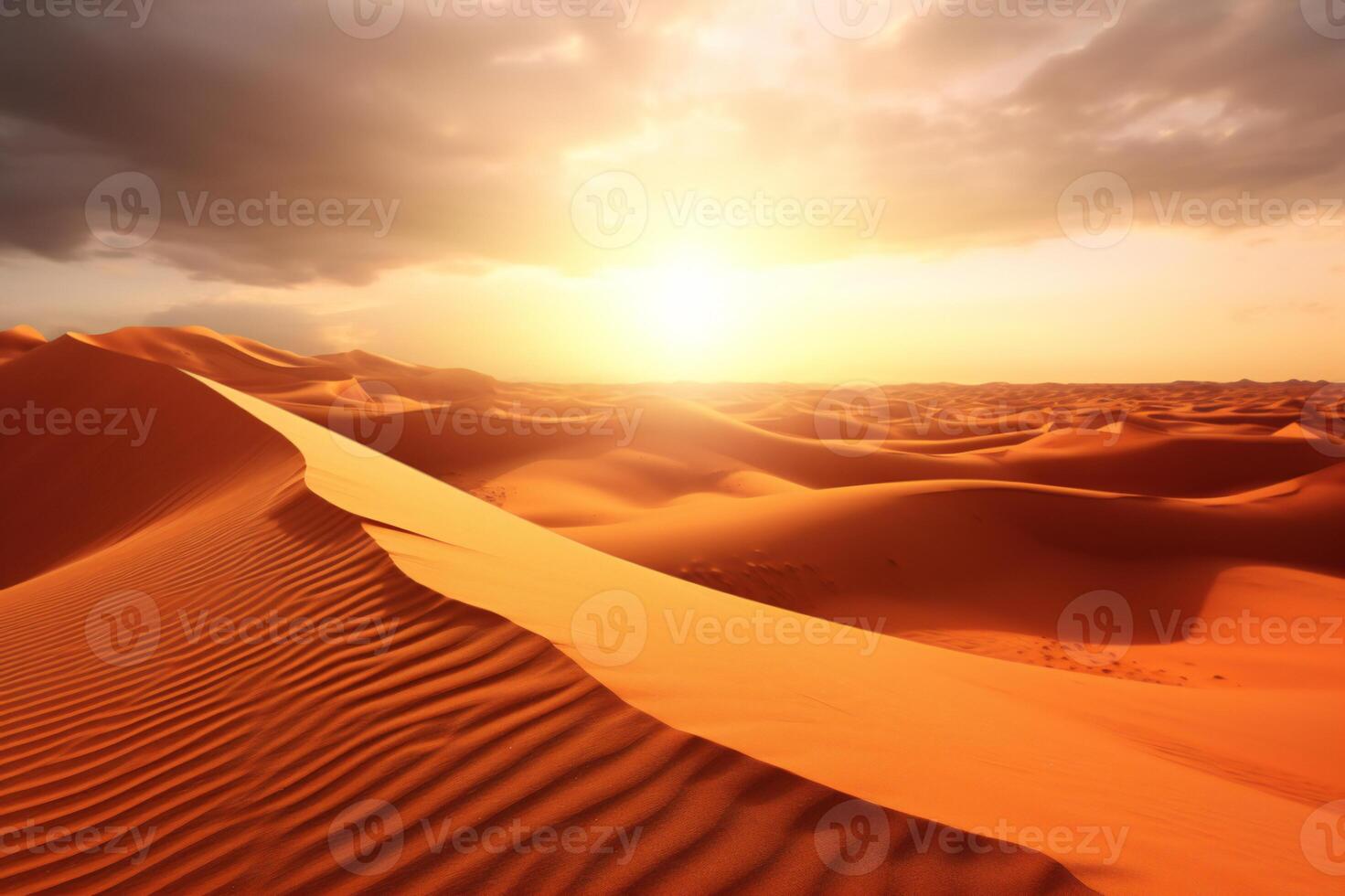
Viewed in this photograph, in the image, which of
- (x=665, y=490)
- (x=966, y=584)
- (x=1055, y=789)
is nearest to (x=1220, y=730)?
(x=1055, y=789)

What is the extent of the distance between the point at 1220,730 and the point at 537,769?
6251mm

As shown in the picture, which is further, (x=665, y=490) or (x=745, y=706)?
(x=665, y=490)

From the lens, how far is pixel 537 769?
2408mm

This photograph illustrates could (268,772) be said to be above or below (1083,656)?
above

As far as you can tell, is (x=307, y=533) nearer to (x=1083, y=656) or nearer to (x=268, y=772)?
(x=268, y=772)
